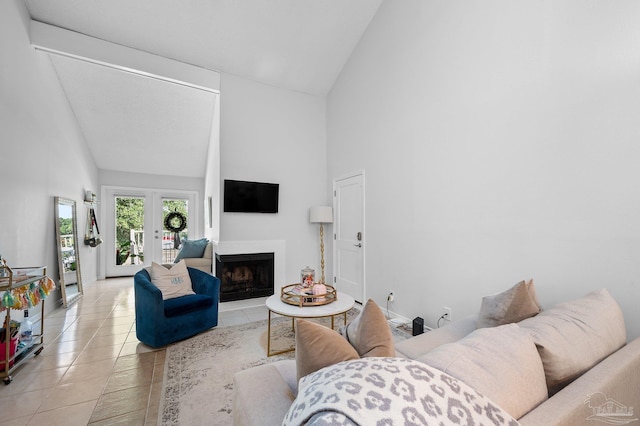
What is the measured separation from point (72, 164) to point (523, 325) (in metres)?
6.14

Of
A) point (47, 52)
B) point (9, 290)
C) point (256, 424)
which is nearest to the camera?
point (256, 424)

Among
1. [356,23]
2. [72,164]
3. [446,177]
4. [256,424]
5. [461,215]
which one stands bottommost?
[256,424]

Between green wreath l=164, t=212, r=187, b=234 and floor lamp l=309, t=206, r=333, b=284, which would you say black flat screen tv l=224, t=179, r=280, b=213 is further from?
green wreath l=164, t=212, r=187, b=234

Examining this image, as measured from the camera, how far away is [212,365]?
229 centimetres

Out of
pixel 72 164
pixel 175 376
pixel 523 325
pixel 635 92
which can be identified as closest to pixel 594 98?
pixel 635 92

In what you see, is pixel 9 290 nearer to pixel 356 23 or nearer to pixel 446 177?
pixel 446 177

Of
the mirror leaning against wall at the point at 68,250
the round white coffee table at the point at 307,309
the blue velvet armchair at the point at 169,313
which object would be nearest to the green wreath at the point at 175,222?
the mirror leaning against wall at the point at 68,250

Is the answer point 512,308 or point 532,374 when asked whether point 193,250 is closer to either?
point 512,308

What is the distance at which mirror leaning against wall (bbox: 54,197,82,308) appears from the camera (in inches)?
154

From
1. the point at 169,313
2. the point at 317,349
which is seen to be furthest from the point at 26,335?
the point at 317,349

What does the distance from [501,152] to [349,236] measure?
2.37 meters

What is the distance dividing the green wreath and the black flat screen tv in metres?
3.36

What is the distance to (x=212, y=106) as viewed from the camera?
4762mm

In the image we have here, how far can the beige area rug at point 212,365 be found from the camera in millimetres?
1729
